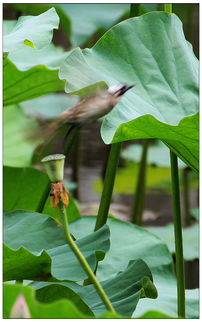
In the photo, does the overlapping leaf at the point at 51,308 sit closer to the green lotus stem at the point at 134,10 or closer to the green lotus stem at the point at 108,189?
the green lotus stem at the point at 108,189

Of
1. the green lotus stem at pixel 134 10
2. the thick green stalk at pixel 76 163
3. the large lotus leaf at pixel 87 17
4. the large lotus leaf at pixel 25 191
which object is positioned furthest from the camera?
the thick green stalk at pixel 76 163

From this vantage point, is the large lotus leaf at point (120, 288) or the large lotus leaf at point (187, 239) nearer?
the large lotus leaf at point (120, 288)

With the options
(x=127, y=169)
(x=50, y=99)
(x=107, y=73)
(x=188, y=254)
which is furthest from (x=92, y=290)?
(x=127, y=169)

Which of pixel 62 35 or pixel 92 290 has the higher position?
pixel 92 290

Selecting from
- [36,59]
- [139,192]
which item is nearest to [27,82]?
[36,59]

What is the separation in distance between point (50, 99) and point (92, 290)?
8.99 feet

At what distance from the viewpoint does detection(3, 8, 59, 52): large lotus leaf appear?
3.21 ft

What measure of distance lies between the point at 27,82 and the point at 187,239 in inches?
70.6

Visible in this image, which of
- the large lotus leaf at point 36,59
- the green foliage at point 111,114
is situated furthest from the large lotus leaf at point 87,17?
the green foliage at point 111,114

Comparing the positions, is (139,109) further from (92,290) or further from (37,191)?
(37,191)

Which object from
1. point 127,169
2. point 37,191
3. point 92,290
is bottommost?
point 127,169

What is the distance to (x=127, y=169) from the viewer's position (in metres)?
4.24

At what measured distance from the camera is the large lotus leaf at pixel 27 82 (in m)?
1.04

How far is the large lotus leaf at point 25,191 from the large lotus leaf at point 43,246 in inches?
19.9
